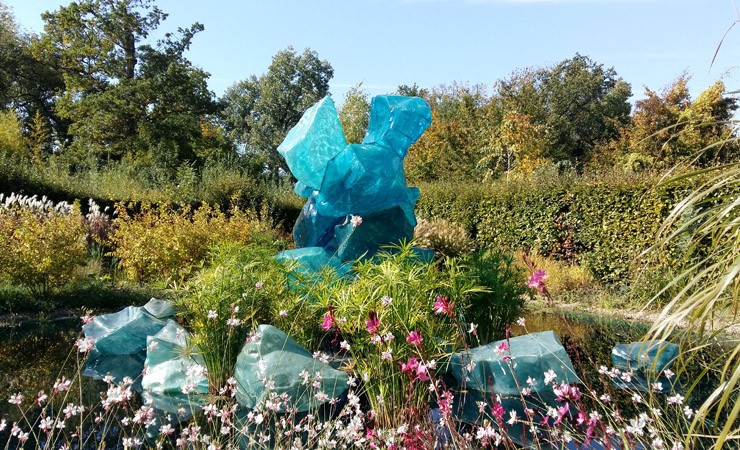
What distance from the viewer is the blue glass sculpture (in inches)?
250

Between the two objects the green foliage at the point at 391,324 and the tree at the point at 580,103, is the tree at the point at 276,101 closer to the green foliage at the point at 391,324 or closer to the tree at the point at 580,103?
the tree at the point at 580,103

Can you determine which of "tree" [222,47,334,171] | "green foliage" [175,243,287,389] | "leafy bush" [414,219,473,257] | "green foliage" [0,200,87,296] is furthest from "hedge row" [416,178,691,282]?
"tree" [222,47,334,171]

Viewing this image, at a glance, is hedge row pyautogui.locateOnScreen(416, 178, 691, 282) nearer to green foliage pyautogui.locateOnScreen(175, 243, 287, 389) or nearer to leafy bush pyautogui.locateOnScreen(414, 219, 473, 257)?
leafy bush pyautogui.locateOnScreen(414, 219, 473, 257)

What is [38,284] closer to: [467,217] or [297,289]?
[297,289]

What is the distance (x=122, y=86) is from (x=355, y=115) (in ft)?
39.6

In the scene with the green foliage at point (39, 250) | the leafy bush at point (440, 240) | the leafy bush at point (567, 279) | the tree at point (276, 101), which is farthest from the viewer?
the tree at point (276, 101)

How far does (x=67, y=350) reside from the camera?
572 centimetres

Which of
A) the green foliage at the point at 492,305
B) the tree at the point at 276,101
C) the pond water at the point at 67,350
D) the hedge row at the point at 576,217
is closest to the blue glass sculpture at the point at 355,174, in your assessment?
the green foliage at the point at 492,305

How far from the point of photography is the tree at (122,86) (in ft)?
75.9

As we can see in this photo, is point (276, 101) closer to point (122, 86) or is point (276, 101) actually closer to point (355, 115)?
point (355, 115)

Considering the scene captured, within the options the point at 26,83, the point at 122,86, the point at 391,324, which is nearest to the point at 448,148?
the point at 122,86

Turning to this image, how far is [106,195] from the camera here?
13.6m

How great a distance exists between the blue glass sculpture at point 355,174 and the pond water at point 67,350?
2.10m

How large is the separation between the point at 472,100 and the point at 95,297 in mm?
22824
